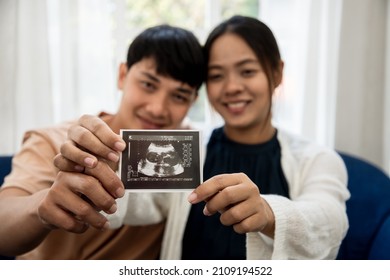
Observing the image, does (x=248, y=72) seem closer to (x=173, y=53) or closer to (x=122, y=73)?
(x=173, y=53)

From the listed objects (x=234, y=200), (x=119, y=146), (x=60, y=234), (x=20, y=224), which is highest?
(x=119, y=146)

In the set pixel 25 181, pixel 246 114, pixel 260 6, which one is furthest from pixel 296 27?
pixel 25 181

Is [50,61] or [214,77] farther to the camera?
[50,61]

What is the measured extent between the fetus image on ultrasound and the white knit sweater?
0.71 ft

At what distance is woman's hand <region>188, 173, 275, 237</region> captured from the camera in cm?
75

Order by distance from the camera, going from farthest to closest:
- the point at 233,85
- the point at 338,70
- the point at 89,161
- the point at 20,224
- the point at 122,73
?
1. the point at 338,70
2. the point at 122,73
3. the point at 233,85
4. the point at 20,224
5. the point at 89,161

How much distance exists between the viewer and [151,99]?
3.78 feet

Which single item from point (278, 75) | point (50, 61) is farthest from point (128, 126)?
point (50, 61)

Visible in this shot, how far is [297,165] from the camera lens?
117 cm

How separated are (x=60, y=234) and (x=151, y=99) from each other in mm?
488

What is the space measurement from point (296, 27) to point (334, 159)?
913mm

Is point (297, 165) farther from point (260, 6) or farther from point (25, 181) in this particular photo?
point (260, 6)

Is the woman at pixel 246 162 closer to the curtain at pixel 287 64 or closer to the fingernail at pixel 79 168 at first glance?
the fingernail at pixel 79 168

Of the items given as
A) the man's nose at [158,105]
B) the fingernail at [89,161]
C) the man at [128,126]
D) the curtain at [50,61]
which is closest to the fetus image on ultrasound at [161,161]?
the fingernail at [89,161]
